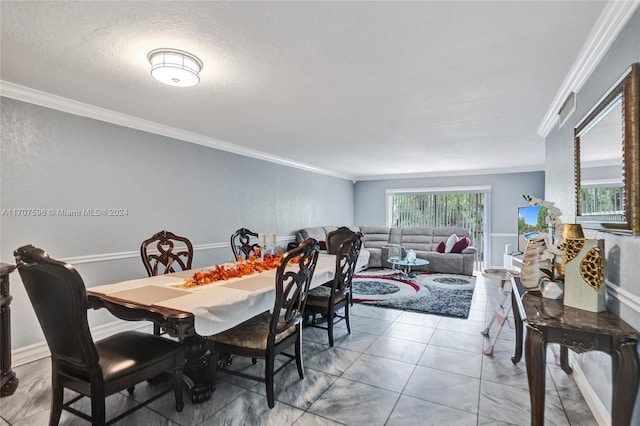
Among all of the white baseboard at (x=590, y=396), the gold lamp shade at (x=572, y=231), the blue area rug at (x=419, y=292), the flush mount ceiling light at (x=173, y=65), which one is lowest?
the blue area rug at (x=419, y=292)

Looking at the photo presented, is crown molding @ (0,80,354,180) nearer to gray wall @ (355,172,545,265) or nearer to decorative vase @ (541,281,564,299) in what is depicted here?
decorative vase @ (541,281,564,299)

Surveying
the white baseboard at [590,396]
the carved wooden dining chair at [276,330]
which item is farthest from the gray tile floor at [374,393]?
the carved wooden dining chair at [276,330]

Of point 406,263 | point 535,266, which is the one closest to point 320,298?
point 535,266

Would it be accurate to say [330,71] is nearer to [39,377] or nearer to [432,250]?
[39,377]

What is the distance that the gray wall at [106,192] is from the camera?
2.62 m

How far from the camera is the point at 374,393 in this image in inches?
84.0

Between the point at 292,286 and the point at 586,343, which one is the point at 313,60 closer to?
the point at 292,286

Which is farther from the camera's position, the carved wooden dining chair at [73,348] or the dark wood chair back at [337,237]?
the dark wood chair back at [337,237]

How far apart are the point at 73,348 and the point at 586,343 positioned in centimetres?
234

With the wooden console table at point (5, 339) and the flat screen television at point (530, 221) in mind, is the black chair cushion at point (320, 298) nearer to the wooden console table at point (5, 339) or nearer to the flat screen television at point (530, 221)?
the wooden console table at point (5, 339)

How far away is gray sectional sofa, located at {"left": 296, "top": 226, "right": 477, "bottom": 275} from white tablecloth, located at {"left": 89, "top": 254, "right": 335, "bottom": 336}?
3.87 m

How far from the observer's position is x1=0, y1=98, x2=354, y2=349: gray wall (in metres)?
2.62

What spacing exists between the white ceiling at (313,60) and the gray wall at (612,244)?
0.21 m

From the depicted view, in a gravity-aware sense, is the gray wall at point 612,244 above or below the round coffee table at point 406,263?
above
